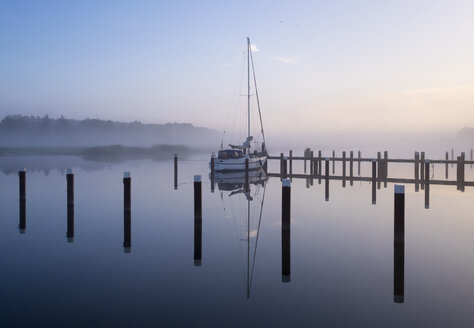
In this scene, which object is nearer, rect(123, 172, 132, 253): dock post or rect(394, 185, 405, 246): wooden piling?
rect(394, 185, 405, 246): wooden piling

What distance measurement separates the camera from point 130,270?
11133mm

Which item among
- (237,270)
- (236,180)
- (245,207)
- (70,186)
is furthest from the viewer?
(236,180)

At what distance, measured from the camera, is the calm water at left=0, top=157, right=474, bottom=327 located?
8.34m

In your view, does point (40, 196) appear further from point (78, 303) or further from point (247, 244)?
point (78, 303)

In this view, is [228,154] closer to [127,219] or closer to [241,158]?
[241,158]

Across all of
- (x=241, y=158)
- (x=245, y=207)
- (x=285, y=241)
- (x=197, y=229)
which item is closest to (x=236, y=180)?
(x=241, y=158)

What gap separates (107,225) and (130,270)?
7312 mm

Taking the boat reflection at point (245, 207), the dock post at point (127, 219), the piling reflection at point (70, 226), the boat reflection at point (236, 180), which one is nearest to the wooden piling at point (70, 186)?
the piling reflection at point (70, 226)

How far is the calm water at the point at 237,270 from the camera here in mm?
8344

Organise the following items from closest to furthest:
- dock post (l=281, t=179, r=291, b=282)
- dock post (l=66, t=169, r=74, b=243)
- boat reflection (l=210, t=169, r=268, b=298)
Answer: dock post (l=281, t=179, r=291, b=282), boat reflection (l=210, t=169, r=268, b=298), dock post (l=66, t=169, r=74, b=243)

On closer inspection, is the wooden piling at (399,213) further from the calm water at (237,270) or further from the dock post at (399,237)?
the calm water at (237,270)

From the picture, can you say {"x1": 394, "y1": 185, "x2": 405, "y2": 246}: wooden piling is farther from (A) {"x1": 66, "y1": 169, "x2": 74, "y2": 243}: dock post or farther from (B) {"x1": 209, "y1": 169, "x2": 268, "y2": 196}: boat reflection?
(B) {"x1": 209, "y1": 169, "x2": 268, "y2": 196}: boat reflection

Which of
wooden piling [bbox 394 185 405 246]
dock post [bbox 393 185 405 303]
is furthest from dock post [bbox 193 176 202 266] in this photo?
wooden piling [bbox 394 185 405 246]

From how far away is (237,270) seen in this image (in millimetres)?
11375
